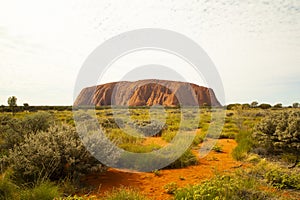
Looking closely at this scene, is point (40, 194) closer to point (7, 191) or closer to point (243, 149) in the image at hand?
point (7, 191)

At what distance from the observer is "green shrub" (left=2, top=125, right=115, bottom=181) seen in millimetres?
5371

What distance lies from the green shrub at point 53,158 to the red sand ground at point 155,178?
1.28 feet

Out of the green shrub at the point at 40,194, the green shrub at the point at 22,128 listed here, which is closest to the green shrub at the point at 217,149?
the green shrub at the point at 22,128

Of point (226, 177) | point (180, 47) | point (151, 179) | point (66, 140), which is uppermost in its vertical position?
point (180, 47)

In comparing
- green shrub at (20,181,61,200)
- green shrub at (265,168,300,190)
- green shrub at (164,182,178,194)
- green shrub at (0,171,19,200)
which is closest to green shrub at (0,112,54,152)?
green shrub at (0,171,19,200)

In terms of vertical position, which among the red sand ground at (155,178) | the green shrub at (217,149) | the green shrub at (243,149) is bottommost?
the red sand ground at (155,178)

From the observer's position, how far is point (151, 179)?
6.24 meters

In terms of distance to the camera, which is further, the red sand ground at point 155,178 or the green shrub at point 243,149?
the green shrub at point 243,149

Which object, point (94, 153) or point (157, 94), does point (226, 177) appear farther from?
point (157, 94)

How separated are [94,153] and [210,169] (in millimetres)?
3484

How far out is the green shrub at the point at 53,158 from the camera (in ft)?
17.6

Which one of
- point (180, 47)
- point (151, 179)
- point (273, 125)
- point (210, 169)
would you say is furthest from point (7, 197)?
point (180, 47)

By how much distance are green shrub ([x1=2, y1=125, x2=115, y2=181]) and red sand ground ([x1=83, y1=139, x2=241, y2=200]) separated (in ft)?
1.28

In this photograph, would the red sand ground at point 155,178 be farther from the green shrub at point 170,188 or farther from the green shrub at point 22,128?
the green shrub at point 22,128
